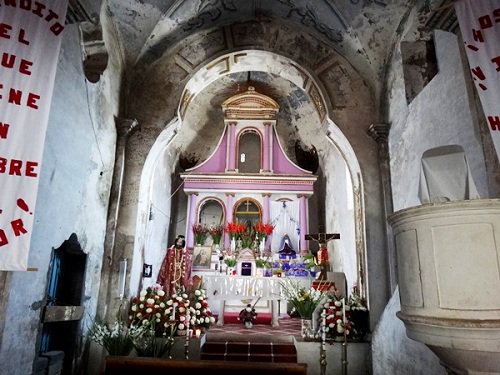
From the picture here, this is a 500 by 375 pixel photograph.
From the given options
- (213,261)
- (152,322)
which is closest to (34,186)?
(152,322)

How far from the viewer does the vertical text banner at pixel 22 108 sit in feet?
11.2

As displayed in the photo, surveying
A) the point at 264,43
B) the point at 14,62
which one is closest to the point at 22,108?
the point at 14,62

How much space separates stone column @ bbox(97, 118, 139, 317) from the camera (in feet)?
21.4

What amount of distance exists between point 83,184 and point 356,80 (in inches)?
227

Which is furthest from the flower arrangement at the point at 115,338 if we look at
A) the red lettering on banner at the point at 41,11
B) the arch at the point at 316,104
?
the red lettering on banner at the point at 41,11

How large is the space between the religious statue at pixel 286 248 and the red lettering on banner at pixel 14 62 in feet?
29.6

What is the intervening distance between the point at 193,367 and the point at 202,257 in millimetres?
7958

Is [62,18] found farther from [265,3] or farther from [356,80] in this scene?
[356,80]

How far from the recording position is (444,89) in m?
4.93

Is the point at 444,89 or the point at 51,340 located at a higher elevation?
the point at 444,89

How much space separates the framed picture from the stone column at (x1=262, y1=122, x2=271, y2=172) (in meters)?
3.60

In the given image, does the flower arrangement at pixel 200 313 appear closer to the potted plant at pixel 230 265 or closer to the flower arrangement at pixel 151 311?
the flower arrangement at pixel 151 311

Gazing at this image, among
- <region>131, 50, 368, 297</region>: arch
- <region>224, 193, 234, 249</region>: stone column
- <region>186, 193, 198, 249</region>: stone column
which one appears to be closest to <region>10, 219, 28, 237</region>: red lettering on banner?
<region>131, 50, 368, 297</region>: arch

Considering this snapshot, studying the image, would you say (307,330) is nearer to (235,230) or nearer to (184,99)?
(235,230)
